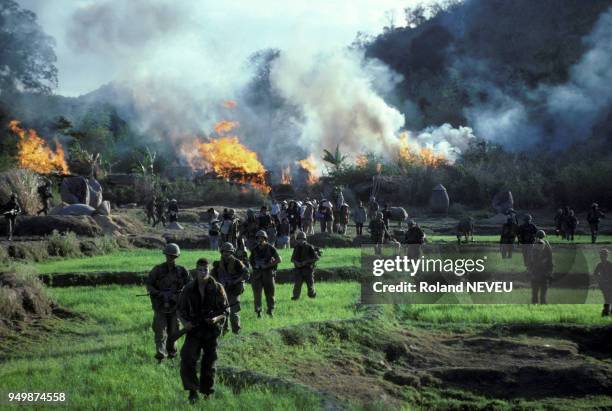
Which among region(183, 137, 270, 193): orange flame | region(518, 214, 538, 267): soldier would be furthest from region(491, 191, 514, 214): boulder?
region(518, 214, 538, 267): soldier

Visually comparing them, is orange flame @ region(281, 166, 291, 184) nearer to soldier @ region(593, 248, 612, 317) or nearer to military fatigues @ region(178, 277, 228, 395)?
soldier @ region(593, 248, 612, 317)

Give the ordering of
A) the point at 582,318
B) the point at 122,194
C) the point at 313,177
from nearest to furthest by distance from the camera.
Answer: the point at 582,318
the point at 122,194
the point at 313,177

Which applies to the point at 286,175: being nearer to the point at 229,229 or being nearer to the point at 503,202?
the point at 503,202

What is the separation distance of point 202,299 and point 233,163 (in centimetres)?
5298

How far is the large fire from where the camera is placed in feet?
192

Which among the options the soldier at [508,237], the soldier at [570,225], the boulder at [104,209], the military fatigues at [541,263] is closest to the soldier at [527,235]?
the military fatigues at [541,263]

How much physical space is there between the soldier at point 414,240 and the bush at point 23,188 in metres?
22.8

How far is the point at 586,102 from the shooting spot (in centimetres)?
7094

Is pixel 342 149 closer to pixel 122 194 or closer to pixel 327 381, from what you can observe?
pixel 122 194

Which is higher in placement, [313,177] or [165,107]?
[165,107]

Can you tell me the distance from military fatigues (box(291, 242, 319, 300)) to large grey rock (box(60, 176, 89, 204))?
25047mm

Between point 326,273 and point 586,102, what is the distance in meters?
55.3

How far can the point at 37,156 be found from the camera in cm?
5959

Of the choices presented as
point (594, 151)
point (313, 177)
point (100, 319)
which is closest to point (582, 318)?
point (100, 319)
